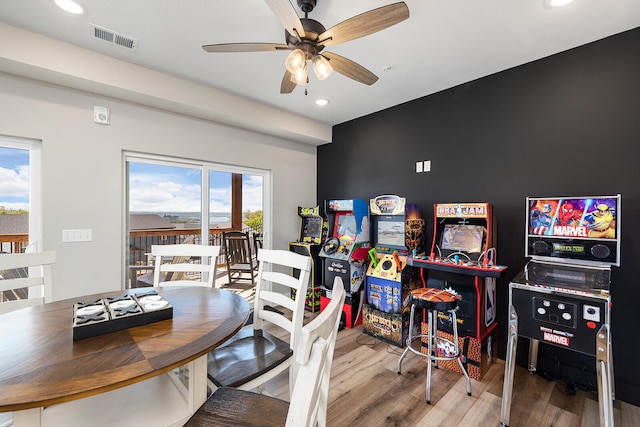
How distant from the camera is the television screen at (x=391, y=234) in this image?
322 centimetres

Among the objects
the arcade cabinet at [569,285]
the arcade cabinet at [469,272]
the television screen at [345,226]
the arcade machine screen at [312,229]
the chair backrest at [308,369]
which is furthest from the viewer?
the arcade machine screen at [312,229]

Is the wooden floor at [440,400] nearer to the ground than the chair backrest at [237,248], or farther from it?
nearer to the ground

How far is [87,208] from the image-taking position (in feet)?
8.95

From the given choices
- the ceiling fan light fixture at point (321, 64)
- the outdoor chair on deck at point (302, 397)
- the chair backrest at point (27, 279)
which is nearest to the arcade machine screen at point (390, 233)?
the ceiling fan light fixture at point (321, 64)

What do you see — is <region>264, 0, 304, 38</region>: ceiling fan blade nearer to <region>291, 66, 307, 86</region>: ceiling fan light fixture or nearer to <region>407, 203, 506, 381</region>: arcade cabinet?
<region>291, 66, 307, 86</region>: ceiling fan light fixture

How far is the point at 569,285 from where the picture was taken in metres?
1.78

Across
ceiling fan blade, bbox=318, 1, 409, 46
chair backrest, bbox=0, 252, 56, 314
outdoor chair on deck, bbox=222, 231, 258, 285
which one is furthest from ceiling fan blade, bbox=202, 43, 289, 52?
outdoor chair on deck, bbox=222, 231, 258, 285

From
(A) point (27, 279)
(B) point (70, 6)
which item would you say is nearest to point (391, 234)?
(A) point (27, 279)

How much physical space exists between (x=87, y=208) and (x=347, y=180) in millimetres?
3128

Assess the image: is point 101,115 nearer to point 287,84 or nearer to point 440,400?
point 287,84

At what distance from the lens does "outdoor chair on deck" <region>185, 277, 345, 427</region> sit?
2.23ft

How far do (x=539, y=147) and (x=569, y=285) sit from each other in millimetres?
1397

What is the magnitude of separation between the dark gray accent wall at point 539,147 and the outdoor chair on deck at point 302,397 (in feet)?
8.19

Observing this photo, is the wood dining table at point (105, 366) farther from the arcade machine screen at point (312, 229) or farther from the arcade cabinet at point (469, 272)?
the arcade machine screen at point (312, 229)
